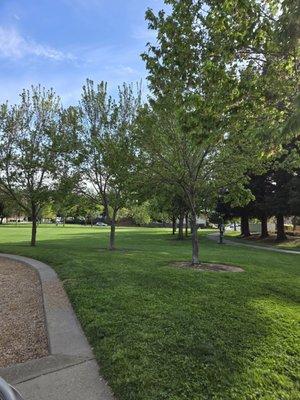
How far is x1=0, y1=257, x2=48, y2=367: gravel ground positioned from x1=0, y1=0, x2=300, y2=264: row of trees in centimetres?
451

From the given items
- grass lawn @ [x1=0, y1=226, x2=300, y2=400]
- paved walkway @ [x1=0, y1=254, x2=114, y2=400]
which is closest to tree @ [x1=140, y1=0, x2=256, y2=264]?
grass lawn @ [x1=0, y1=226, x2=300, y2=400]

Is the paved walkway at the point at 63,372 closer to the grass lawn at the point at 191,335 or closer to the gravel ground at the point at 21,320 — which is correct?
the grass lawn at the point at 191,335

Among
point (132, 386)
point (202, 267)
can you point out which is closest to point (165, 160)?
point (202, 267)

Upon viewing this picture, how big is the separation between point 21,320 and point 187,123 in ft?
15.1

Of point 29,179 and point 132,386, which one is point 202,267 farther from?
point 29,179

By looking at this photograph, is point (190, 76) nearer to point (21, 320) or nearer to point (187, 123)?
point (187, 123)

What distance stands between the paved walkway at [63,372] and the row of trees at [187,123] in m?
4.16

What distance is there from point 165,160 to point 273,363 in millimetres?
9158

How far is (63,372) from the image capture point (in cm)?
470

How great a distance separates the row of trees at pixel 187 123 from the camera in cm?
830

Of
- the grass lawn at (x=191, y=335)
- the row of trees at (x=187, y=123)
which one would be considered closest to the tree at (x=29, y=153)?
the row of trees at (x=187, y=123)

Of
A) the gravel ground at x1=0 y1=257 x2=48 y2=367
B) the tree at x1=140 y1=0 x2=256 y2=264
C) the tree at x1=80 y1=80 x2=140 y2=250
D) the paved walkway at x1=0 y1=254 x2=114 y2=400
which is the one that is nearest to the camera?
the paved walkway at x1=0 y1=254 x2=114 y2=400

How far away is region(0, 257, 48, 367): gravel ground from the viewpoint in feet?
18.7

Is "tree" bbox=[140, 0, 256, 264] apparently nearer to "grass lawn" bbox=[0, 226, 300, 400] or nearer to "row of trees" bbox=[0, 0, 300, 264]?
"row of trees" bbox=[0, 0, 300, 264]
